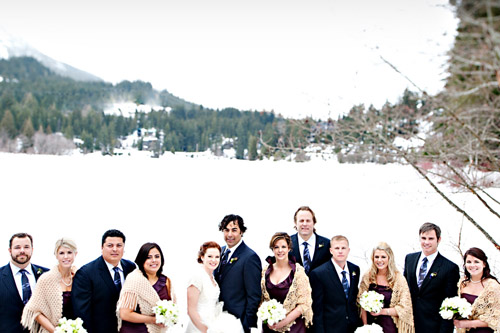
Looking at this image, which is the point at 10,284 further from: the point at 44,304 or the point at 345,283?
the point at 345,283

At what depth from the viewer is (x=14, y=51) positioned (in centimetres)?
13625

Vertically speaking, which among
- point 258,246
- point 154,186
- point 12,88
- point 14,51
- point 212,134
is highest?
point 14,51

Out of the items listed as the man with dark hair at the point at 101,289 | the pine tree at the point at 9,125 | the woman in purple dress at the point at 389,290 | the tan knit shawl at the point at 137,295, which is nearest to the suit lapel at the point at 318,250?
the woman in purple dress at the point at 389,290

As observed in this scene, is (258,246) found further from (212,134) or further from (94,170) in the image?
(212,134)

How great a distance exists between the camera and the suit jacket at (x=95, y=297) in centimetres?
374

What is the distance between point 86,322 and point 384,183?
894 cm

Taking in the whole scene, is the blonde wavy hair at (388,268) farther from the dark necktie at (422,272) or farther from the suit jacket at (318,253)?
the suit jacket at (318,253)

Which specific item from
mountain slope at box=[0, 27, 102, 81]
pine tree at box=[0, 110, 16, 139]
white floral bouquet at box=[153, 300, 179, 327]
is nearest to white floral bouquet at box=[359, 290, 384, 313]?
white floral bouquet at box=[153, 300, 179, 327]

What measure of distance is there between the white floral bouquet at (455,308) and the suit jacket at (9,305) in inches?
141

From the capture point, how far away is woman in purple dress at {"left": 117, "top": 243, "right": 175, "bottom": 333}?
12.1 feet

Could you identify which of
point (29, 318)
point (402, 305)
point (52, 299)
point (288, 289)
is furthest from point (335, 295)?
point (29, 318)

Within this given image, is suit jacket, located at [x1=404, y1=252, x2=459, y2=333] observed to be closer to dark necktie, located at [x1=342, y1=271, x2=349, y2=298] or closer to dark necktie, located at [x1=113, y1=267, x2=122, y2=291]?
dark necktie, located at [x1=342, y1=271, x2=349, y2=298]

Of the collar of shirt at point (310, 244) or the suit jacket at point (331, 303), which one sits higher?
the collar of shirt at point (310, 244)

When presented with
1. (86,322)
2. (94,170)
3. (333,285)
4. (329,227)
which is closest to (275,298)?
(333,285)
